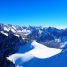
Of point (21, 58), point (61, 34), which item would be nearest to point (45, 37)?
point (61, 34)

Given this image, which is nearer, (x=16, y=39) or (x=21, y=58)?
(x=21, y=58)

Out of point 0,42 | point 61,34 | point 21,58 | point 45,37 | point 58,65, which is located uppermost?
point 61,34

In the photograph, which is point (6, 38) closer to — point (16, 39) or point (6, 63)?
point (16, 39)

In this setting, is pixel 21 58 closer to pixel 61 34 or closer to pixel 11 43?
pixel 11 43

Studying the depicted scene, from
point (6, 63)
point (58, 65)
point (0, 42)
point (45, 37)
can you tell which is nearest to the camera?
point (58, 65)

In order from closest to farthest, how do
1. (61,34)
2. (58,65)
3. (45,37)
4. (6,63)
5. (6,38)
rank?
(58,65), (6,63), (6,38), (45,37), (61,34)

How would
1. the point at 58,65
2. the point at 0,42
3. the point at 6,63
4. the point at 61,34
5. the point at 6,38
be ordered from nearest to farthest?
1. the point at 58,65
2. the point at 6,63
3. the point at 0,42
4. the point at 6,38
5. the point at 61,34

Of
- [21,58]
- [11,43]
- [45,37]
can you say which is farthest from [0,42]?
[45,37]

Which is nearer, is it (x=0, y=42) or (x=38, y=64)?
(x=38, y=64)

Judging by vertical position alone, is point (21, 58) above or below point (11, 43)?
below
